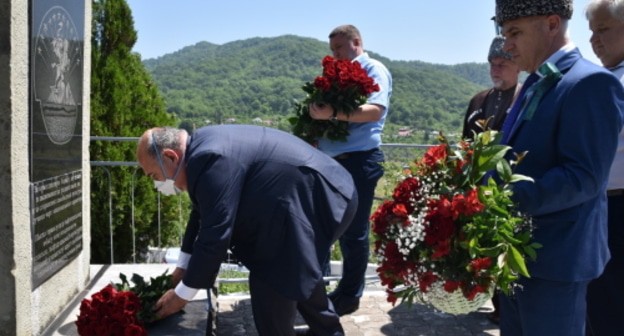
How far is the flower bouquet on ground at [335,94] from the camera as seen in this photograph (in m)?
4.23

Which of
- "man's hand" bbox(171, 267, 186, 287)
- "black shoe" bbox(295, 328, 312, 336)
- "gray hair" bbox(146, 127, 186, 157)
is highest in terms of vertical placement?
"gray hair" bbox(146, 127, 186, 157)

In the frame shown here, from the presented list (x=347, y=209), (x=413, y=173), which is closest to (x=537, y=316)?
(x=413, y=173)

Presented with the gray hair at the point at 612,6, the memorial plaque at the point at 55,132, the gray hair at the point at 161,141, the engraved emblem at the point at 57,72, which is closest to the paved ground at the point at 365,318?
the memorial plaque at the point at 55,132

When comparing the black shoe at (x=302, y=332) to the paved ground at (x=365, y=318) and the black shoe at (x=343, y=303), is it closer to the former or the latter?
the paved ground at (x=365, y=318)

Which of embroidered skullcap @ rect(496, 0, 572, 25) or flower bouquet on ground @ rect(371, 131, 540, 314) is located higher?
embroidered skullcap @ rect(496, 0, 572, 25)

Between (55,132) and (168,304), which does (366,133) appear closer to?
(168,304)

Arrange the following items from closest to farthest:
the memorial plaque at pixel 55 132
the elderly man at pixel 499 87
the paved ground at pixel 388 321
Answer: the memorial plaque at pixel 55 132 < the elderly man at pixel 499 87 < the paved ground at pixel 388 321

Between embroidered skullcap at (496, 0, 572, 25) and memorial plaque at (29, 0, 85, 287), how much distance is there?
7.77 feet

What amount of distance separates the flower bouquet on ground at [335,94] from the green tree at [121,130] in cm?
274

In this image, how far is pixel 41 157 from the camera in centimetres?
342

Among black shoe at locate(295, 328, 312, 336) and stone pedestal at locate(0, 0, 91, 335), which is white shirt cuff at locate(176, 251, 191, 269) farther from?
black shoe at locate(295, 328, 312, 336)

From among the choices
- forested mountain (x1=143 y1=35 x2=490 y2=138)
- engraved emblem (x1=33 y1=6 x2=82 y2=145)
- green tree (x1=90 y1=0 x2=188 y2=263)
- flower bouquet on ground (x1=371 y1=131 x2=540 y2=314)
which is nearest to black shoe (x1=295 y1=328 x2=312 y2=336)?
flower bouquet on ground (x1=371 y1=131 x2=540 y2=314)

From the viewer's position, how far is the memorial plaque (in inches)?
130

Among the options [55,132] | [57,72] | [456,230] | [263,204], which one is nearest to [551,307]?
[456,230]
